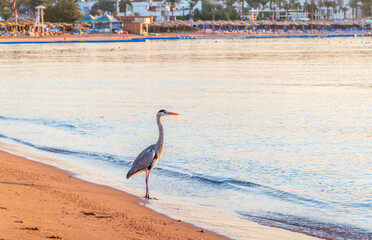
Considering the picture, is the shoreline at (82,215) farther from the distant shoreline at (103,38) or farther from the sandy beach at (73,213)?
the distant shoreline at (103,38)

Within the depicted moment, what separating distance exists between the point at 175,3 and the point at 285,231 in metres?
173

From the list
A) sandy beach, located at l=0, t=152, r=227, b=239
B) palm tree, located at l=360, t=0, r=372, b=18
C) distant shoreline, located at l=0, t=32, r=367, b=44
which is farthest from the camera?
palm tree, located at l=360, t=0, r=372, b=18

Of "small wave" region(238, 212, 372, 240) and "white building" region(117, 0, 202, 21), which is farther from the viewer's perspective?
"white building" region(117, 0, 202, 21)

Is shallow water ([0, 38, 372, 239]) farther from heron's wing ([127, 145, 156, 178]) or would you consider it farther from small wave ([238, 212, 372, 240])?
heron's wing ([127, 145, 156, 178])

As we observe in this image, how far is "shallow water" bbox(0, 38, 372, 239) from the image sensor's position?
9375mm

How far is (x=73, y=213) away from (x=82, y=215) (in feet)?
0.41

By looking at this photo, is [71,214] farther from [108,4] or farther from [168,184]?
[108,4]

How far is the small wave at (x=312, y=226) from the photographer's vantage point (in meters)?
7.88

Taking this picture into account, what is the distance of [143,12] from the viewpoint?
17925 centimetres

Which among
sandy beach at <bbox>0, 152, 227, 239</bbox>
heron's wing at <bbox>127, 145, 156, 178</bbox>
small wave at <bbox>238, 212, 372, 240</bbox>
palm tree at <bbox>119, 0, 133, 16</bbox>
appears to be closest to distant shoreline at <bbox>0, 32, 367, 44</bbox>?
palm tree at <bbox>119, 0, 133, 16</bbox>

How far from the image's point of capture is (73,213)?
300 inches

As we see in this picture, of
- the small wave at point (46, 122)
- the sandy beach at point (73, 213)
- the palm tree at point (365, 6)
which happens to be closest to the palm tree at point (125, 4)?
the palm tree at point (365, 6)

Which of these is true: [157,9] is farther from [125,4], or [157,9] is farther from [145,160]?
[145,160]

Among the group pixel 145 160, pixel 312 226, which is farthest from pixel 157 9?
pixel 312 226
